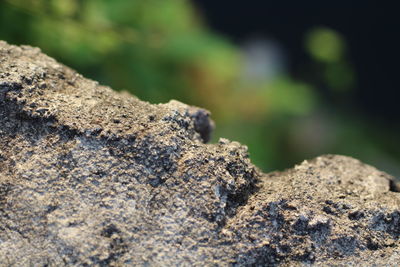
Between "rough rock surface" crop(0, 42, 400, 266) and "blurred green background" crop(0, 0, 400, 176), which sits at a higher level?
"blurred green background" crop(0, 0, 400, 176)

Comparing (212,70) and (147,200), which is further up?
(212,70)

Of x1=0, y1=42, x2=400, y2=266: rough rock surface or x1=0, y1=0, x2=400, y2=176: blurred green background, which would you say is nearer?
x1=0, y1=42, x2=400, y2=266: rough rock surface

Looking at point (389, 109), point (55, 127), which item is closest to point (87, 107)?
point (55, 127)

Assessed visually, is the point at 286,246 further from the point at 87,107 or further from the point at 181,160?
the point at 87,107

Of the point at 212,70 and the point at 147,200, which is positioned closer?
the point at 147,200
